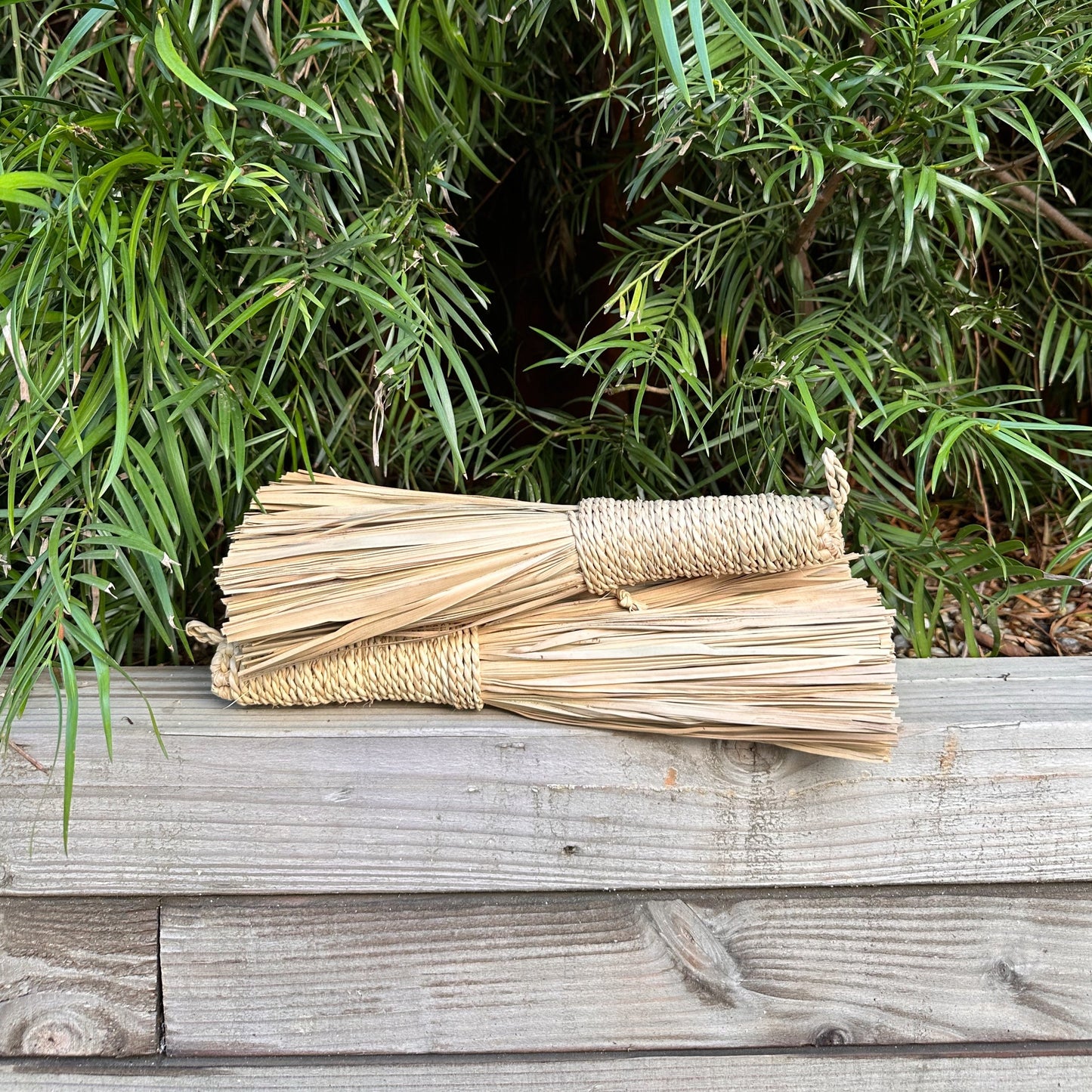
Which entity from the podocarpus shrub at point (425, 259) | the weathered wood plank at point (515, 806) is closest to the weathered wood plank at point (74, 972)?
the weathered wood plank at point (515, 806)

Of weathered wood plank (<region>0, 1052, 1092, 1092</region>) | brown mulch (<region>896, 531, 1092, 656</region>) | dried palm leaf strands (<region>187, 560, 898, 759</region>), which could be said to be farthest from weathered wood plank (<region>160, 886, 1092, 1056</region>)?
brown mulch (<region>896, 531, 1092, 656</region>)

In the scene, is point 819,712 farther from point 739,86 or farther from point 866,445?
point 739,86

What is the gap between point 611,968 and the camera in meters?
0.62

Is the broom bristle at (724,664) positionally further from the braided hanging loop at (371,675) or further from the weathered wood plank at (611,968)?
the weathered wood plank at (611,968)

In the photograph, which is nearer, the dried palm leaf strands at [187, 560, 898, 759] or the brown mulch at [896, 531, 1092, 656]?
the dried palm leaf strands at [187, 560, 898, 759]

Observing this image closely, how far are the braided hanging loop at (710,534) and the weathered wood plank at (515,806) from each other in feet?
0.36

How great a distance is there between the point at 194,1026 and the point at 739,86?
69 centimetres

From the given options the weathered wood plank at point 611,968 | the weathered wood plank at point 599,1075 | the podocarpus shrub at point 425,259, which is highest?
the podocarpus shrub at point 425,259

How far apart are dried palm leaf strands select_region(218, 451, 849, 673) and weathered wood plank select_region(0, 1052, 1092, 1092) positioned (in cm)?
28

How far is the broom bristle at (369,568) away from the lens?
0.57 meters

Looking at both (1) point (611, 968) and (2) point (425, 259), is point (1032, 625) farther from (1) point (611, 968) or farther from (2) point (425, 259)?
(2) point (425, 259)

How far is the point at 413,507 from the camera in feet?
1.99

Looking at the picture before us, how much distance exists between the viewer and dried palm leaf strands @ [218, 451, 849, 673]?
57cm

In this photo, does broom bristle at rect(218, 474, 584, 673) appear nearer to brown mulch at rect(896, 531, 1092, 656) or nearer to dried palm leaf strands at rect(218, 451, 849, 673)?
dried palm leaf strands at rect(218, 451, 849, 673)
